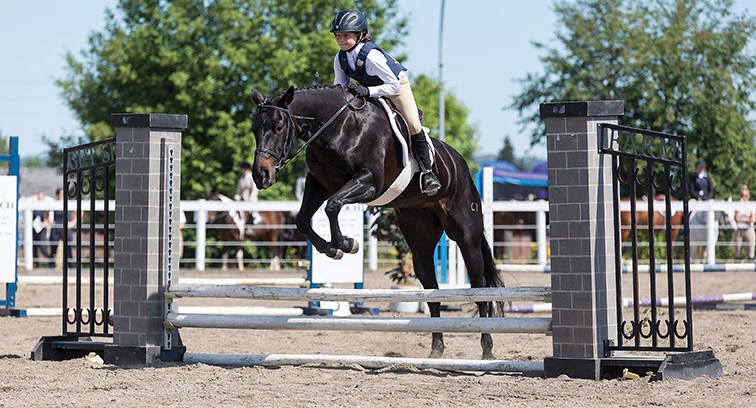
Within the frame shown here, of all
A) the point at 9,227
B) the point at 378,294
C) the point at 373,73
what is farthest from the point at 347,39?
the point at 9,227

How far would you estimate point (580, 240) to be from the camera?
6.25 m

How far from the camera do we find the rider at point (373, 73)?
6.88 meters

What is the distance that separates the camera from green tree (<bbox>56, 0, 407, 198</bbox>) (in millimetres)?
26188

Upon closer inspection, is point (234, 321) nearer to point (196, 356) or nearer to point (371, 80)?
point (196, 356)

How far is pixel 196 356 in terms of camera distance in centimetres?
715

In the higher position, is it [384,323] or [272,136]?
[272,136]

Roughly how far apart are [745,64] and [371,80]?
2046 centimetres

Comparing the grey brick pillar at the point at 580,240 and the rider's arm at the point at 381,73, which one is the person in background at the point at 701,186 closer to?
the rider's arm at the point at 381,73

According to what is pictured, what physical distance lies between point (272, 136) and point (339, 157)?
0.49 meters

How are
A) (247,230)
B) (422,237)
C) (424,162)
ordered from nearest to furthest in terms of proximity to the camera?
(424,162) < (422,237) < (247,230)

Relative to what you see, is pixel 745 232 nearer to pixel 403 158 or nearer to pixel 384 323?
pixel 403 158

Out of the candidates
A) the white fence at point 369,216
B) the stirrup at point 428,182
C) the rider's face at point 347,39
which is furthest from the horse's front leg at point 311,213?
the white fence at point 369,216

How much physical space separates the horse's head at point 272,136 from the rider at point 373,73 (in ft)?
1.89

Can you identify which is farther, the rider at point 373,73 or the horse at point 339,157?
the rider at point 373,73
